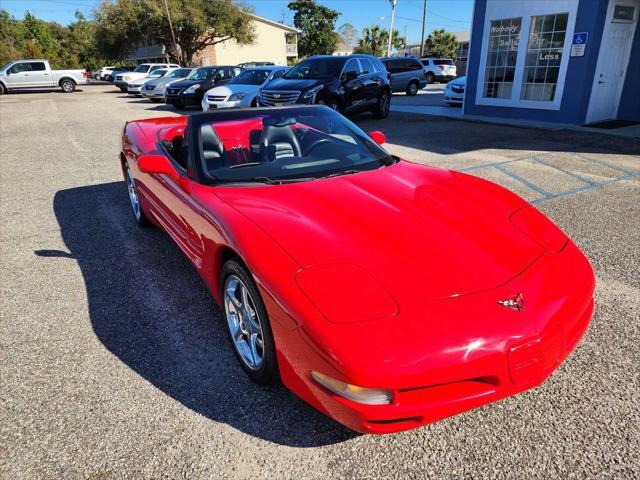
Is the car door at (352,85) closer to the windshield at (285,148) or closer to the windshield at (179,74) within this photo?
the windshield at (285,148)

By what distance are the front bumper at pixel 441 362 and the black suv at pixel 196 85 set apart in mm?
16140

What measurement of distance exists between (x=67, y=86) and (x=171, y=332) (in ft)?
98.3

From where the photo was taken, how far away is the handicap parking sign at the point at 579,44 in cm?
1030

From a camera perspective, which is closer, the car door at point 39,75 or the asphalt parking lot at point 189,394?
the asphalt parking lot at point 189,394

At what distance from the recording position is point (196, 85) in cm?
1634

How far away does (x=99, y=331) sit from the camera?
2998 mm

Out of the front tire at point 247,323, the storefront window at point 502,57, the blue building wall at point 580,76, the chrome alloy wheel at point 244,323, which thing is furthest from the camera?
the storefront window at point 502,57

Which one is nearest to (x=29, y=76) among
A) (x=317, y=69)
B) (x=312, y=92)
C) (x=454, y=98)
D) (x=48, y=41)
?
(x=317, y=69)

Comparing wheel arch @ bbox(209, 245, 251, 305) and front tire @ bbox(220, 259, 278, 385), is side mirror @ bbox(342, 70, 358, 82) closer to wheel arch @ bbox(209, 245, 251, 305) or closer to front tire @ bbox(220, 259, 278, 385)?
wheel arch @ bbox(209, 245, 251, 305)

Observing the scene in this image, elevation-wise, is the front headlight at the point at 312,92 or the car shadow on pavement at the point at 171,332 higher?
the front headlight at the point at 312,92

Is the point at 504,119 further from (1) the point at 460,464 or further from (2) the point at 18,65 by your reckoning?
(2) the point at 18,65

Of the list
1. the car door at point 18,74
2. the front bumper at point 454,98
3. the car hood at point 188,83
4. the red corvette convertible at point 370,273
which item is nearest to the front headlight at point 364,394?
the red corvette convertible at point 370,273

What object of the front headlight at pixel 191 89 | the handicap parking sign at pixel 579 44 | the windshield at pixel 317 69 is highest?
the handicap parking sign at pixel 579 44

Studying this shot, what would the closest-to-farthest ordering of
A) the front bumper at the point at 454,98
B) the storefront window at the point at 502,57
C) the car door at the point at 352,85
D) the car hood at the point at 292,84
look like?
1. the car hood at the point at 292,84
2. the car door at the point at 352,85
3. the storefront window at the point at 502,57
4. the front bumper at the point at 454,98
